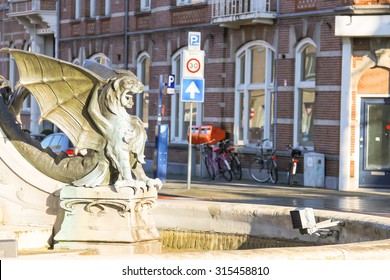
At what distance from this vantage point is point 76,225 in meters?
12.4

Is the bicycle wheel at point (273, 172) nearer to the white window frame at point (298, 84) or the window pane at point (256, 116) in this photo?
the white window frame at point (298, 84)

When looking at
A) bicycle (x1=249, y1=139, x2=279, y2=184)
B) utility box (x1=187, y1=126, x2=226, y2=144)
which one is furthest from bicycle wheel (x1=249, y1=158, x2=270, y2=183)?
utility box (x1=187, y1=126, x2=226, y2=144)

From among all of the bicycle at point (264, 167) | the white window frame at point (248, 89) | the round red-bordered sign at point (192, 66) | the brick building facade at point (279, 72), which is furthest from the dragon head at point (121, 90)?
the white window frame at point (248, 89)

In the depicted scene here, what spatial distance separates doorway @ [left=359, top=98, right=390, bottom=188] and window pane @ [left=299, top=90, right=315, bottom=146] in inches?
66.0

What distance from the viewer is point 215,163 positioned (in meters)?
35.4

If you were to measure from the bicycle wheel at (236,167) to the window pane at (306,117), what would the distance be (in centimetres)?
190

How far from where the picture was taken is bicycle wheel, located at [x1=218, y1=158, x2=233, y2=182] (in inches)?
1357

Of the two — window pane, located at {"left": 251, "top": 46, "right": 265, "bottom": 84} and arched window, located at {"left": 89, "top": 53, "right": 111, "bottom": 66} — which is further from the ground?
arched window, located at {"left": 89, "top": 53, "right": 111, "bottom": 66}

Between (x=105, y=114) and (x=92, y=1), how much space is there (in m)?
33.8

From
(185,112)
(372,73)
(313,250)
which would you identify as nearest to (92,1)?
(185,112)

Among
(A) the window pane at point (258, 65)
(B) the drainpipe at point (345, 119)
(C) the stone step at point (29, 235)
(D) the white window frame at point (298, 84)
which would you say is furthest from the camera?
(A) the window pane at point (258, 65)

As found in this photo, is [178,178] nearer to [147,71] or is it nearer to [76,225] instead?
[147,71]

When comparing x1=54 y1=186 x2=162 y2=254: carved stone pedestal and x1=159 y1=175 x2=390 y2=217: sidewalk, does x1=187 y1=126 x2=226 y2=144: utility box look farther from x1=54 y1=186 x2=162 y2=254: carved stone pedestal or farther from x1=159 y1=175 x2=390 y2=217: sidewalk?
x1=54 y1=186 x2=162 y2=254: carved stone pedestal

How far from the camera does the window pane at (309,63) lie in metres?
33.2
